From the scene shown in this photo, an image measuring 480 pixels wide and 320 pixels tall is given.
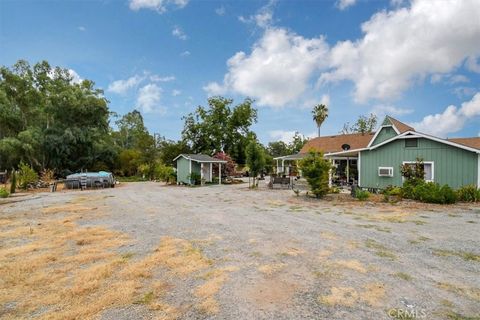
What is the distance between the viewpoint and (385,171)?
15797 mm

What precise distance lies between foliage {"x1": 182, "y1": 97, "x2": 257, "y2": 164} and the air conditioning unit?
24.0 meters

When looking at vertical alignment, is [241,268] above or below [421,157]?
below

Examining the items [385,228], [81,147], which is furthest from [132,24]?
[81,147]

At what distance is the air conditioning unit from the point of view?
15.6 m

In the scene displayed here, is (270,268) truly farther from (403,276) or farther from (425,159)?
(425,159)

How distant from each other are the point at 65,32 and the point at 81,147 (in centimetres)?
1960

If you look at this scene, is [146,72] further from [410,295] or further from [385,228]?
[410,295]

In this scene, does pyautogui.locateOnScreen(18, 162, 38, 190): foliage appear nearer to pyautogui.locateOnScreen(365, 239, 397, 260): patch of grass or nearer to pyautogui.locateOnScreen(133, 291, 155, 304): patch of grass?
pyautogui.locateOnScreen(133, 291, 155, 304): patch of grass

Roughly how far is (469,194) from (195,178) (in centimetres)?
1941

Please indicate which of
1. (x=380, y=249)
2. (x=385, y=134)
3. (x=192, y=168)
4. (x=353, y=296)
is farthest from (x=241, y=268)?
(x=192, y=168)

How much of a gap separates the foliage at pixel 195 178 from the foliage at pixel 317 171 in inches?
505

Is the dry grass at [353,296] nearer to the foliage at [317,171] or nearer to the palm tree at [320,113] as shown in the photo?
the foliage at [317,171]

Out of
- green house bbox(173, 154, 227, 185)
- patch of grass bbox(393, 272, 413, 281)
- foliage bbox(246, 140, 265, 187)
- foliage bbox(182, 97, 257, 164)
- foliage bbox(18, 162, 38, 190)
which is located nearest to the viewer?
patch of grass bbox(393, 272, 413, 281)

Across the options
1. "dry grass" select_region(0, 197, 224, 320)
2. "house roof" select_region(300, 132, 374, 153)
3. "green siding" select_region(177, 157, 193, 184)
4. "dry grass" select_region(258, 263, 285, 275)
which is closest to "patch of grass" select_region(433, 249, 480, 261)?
"dry grass" select_region(258, 263, 285, 275)
